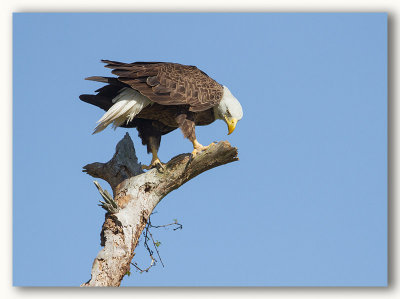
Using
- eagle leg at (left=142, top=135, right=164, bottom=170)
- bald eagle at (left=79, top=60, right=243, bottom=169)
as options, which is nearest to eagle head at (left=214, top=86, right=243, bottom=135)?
bald eagle at (left=79, top=60, right=243, bottom=169)

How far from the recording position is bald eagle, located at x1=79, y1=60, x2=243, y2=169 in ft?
20.7

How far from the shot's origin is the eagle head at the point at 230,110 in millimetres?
6945

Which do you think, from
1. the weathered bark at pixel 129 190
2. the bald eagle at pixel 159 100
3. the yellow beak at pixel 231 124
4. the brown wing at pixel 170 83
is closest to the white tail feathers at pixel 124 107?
the bald eagle at pixel 159 100

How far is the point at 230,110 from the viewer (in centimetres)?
694

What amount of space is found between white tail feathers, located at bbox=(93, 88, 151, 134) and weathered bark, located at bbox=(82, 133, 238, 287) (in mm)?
424

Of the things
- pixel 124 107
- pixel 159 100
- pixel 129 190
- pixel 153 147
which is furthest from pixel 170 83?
pixel 129 190

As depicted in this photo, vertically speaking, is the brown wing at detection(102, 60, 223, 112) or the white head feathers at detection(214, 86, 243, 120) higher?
the brown wing at detection(102, 60, 223, 112)

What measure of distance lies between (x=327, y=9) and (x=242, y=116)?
5.56 ft

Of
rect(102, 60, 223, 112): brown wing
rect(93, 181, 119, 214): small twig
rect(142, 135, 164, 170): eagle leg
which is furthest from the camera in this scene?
rect(142, 135, 164, 170): eagle leg

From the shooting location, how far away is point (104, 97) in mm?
6723

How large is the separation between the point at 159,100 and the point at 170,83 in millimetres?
296

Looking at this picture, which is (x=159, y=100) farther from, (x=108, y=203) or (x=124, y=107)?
(x=108, y=203)

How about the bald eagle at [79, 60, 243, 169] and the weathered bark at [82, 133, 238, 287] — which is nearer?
the weathered bark at [82, 133, 238, 287]

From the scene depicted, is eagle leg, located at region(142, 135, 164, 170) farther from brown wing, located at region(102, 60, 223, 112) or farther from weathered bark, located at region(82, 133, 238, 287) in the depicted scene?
brown wing, located at region(102, 60, 223, 112)
